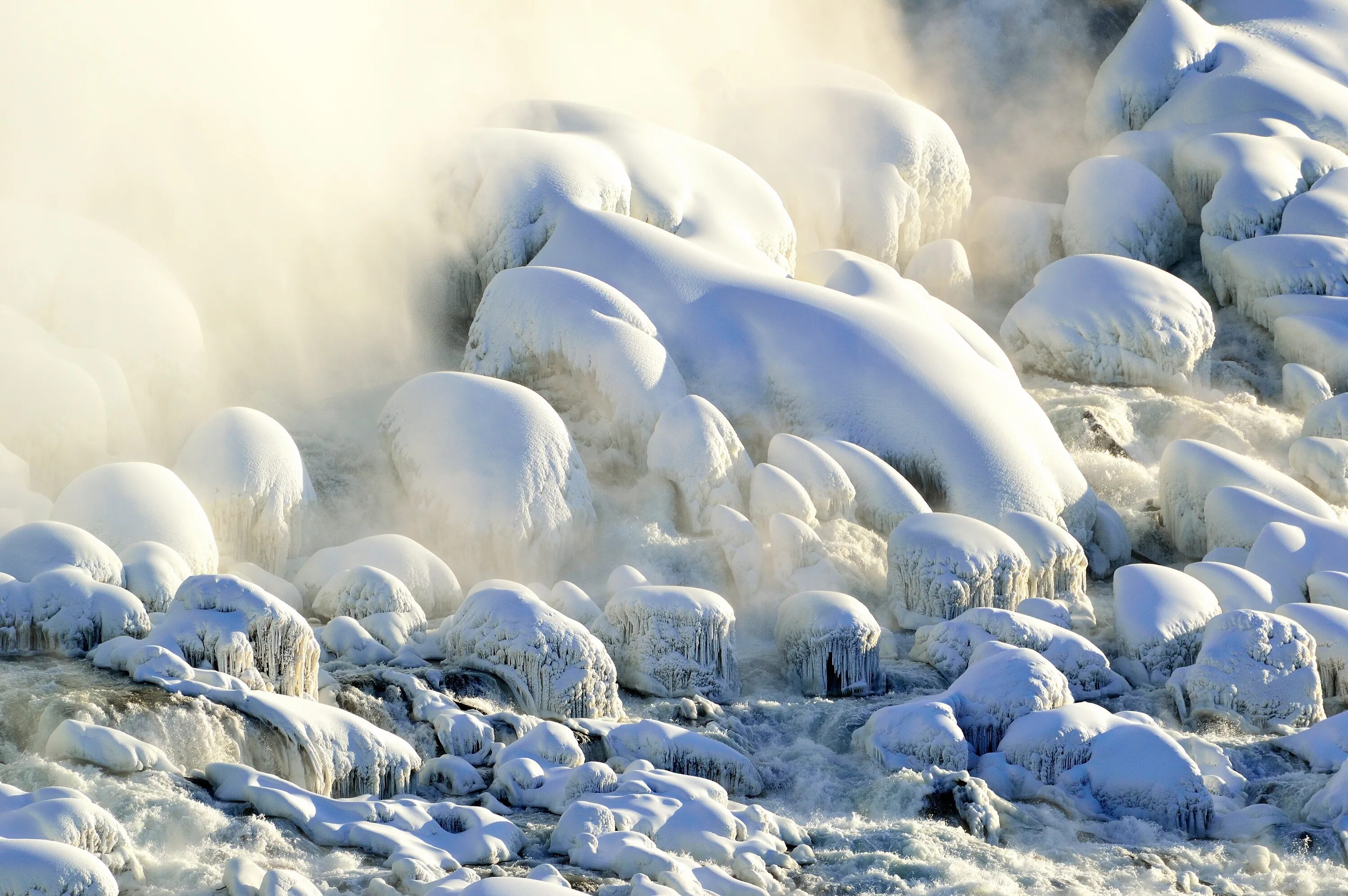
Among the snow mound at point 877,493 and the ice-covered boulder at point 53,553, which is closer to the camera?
the ice-covered boulder at point 53,553

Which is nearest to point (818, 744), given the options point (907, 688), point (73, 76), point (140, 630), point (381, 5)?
point (907, 688)

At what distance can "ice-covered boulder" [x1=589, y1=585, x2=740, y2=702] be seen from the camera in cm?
1051

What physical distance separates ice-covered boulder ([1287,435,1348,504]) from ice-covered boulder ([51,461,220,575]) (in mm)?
8671

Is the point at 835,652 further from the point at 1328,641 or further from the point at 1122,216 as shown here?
the point at 1122,216

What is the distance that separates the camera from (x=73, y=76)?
544 inches

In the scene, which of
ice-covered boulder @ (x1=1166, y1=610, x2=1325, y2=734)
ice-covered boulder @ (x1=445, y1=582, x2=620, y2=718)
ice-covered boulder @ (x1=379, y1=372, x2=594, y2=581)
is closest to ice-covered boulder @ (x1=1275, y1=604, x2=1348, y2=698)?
ice-covered boulder @ (x1=1166, y1=610, x2=1325, y2=734)

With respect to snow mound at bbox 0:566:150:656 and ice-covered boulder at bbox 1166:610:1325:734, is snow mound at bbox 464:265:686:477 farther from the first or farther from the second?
snow mound at bbox 0:566:150:656

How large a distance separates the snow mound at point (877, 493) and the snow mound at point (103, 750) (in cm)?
582

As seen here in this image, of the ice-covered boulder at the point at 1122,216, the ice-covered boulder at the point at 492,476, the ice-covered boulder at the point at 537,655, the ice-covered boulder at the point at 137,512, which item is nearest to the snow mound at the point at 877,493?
the ice-covered boulder at the point at 492,476

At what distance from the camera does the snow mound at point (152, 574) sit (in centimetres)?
984

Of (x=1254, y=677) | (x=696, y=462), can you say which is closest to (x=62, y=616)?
(x=696, y=462)

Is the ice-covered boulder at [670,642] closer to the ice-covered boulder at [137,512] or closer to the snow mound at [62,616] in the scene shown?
the ice-covered boulder at [137,512]

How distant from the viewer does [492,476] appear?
1187cm

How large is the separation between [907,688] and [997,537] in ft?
5.47
